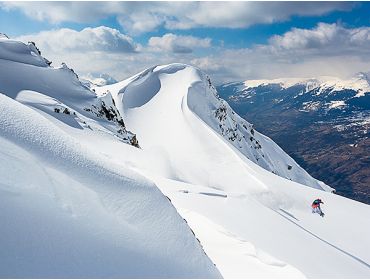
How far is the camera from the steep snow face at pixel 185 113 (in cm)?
6900

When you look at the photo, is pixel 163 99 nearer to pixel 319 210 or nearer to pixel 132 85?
pixel 132 85

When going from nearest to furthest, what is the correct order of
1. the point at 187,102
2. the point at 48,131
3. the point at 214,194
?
the point at 48,131 → the point at 214,194 → the point at 187,102

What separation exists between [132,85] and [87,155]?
82.7m

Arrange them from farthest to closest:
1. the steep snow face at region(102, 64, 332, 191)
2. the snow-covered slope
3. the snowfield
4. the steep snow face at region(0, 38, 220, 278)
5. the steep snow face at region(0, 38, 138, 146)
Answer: the steep snow face at region(102, 64, 332, 191) < the steep snow face at region(0, 38, 138, 146) < the snow-covered slope < the snowfield < the steep snow face at region(0, 38, 220, 278)

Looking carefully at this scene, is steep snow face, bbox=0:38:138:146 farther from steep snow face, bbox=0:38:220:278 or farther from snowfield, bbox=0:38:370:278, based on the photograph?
steep snow face, bbox=0:38:220:278

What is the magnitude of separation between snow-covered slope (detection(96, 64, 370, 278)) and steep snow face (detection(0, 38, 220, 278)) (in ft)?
12.0

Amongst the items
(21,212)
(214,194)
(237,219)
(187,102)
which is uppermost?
(187,102)

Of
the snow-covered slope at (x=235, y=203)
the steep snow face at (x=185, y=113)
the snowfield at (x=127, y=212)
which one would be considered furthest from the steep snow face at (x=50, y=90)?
the steep snow face at (x=185, y=113)

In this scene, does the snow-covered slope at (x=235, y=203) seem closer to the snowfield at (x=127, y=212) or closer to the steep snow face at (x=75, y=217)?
the snowfield at (x=127, y=212)

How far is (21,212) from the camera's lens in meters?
6.42

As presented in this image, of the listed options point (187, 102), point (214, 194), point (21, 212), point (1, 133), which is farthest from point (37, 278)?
point (187, 102)

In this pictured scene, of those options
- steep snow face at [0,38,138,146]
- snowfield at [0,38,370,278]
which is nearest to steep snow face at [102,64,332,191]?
steep snow face at [0,38,138,146]

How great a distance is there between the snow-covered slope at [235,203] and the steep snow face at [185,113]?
0.35 m

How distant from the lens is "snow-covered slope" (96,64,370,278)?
14664mm
